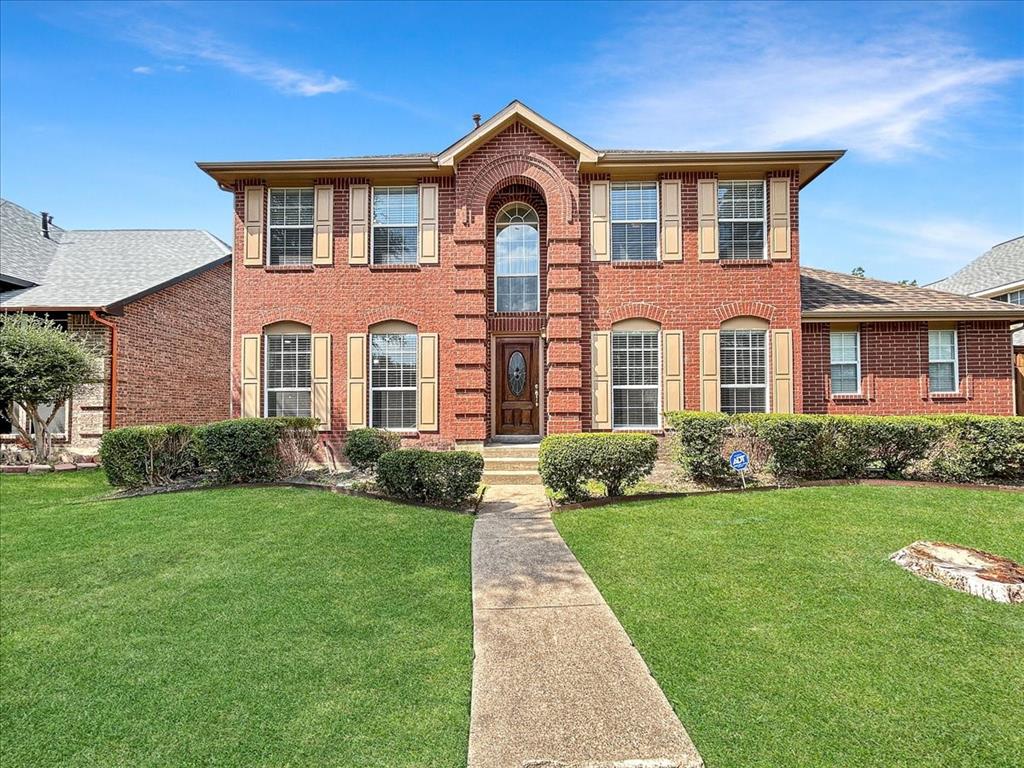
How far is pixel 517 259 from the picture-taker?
11867 millimetres

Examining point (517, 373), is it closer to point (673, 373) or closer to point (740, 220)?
point (673, 373)

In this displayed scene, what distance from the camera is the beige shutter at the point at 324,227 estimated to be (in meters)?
11.6

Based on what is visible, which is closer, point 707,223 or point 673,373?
point 673,373

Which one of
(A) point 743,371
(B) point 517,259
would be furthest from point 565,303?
(A) point 743,371

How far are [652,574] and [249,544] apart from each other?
4433 millimetres

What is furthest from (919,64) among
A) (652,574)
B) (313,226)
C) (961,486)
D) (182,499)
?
(182,499)

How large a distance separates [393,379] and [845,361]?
979 cm

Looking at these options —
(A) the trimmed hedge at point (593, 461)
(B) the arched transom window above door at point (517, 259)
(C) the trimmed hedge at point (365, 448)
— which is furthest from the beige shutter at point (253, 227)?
(A) the trimmed hedge at point (593, 461)

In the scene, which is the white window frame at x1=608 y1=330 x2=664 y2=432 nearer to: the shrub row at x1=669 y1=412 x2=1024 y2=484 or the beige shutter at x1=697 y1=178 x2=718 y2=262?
the beige shutter at x1=697 y1=178 x2=718 y2=262

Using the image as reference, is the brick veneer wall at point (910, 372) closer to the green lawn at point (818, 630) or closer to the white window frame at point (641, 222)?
the white window frame at point (641, 222)

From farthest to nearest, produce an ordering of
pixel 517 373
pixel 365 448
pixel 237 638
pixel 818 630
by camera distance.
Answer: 1. pixel 517 373
2. pixel 365 448
3. pixel 237 638
4. pixel 818 630

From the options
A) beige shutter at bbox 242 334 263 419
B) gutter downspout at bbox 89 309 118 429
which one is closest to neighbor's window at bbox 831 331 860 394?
beige shutter at bbox 242 334 263 419

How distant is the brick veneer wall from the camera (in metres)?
11.2

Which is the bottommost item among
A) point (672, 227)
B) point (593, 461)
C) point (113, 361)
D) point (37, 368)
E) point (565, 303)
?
point (593, 461)
